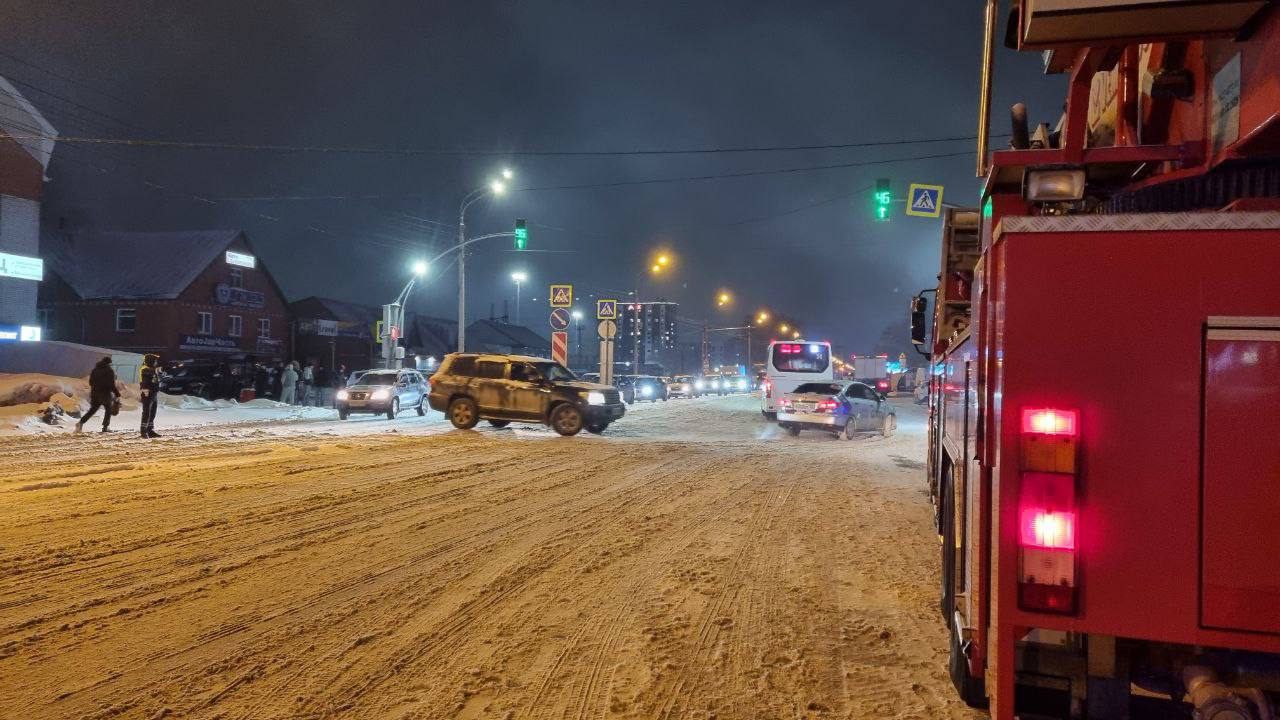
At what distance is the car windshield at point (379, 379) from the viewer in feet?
82.4

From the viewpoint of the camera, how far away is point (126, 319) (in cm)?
4712

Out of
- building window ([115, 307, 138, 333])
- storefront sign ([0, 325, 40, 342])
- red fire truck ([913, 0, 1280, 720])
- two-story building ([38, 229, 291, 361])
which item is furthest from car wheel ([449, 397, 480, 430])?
building window ([115, 307, 138, 333])

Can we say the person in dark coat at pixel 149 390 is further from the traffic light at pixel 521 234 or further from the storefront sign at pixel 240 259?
the storefront sign at pixel 240 259

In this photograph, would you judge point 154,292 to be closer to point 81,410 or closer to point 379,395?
point 81,410

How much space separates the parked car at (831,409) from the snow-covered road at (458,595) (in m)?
8.16

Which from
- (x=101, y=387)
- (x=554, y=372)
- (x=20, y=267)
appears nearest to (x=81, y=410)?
(x=101, y=387)

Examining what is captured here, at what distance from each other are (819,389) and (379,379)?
47.6ft

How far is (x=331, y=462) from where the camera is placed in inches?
488

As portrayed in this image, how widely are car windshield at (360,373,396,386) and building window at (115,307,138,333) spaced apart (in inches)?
1227

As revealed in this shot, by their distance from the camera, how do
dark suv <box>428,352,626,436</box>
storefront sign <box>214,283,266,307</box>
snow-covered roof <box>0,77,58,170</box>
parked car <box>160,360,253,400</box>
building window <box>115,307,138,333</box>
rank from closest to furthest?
dark suv <box>428,352,626,436</box> → snow-covered roof <box>0,77,58,170</box> → parked car <box>160,360,253,400</box> → building window <box>115,307,138,333</box> → storefront sign <box>214,283,266,307</box>

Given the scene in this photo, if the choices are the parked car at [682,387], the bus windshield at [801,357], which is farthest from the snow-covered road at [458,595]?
the parked car at [682,387]

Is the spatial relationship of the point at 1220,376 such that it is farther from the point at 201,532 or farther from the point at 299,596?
the point at 201,532

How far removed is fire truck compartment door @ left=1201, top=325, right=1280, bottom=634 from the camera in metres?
2.31

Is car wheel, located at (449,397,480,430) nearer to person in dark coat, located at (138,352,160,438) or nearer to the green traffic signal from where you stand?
person in dark coat, located at (138,352,160,438)
